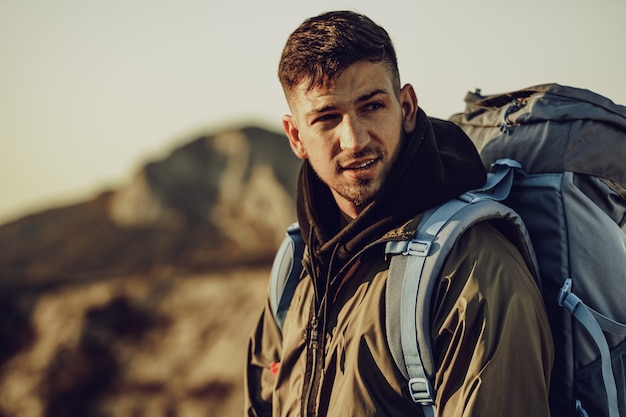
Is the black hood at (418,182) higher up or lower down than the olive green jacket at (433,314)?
higher up

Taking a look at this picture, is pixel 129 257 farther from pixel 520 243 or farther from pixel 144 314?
pixel 520 243

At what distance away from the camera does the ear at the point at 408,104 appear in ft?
9.19

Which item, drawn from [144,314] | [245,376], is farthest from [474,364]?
[144,314]

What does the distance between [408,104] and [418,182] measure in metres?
0.49

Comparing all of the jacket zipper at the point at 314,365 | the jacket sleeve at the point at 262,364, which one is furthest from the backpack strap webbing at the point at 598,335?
the jacket sleeve at the point at 262,364

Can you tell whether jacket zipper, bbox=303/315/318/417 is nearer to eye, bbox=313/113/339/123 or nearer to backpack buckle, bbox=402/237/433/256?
backpack buckle, bbox=402/237/433/256

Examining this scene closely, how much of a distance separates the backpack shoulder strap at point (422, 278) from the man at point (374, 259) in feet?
0.13

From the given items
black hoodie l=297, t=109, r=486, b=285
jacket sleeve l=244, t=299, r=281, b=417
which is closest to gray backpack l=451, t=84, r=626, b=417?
black hoodie l=297, t=109, r=486, b=285

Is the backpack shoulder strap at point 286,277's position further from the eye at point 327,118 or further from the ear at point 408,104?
the ear at point 408,104

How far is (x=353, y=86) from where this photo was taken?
2.63 metres

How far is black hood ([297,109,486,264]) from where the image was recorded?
8.16ft

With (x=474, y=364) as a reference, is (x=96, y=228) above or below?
below

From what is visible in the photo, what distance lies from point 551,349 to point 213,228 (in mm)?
18117

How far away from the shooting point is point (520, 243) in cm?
244
